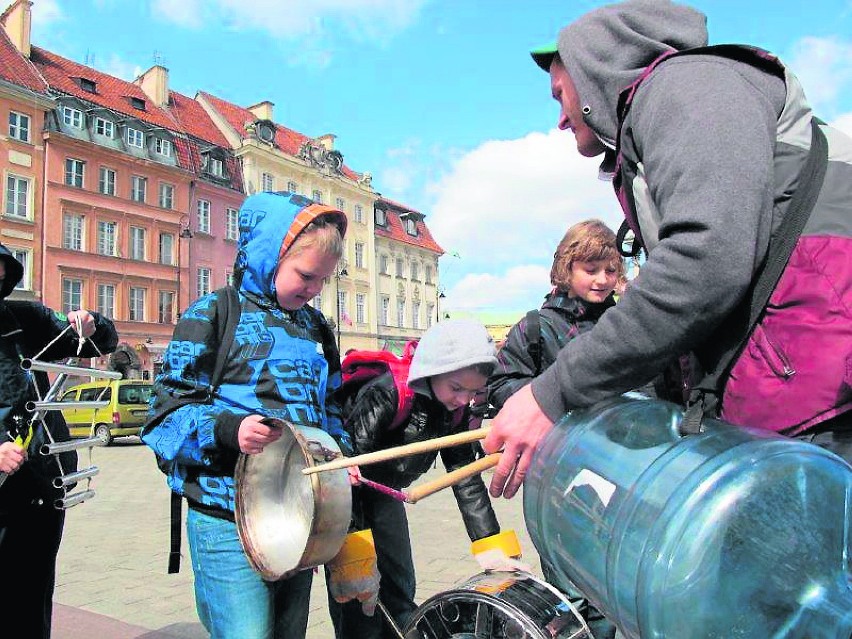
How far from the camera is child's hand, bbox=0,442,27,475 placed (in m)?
2.38

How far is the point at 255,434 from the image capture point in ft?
5.55

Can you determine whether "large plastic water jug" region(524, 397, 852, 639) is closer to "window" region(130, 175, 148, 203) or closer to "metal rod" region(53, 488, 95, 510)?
"metal rod" region(53, 488, 95, 510)

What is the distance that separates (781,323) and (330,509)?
97cm

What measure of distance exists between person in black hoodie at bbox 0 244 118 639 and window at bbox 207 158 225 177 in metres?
33.4

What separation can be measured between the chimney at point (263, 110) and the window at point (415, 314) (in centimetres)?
1505

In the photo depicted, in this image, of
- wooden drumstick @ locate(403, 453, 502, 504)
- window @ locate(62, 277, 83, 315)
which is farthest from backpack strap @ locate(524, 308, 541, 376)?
window @ locate(62, 277, 83, 315)

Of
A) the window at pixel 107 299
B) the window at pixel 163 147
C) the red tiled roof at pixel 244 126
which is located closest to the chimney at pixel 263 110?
the red tiled roof at pixel 244 126

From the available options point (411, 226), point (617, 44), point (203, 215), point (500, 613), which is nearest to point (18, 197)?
point (203, 215)

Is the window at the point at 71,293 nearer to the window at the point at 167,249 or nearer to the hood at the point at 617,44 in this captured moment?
the window at the point at 167,249

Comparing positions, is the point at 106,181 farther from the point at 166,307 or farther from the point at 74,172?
the point at 166,307

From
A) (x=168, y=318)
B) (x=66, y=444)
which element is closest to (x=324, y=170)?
(x=168, y=318)

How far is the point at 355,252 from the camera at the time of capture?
42.7 meters

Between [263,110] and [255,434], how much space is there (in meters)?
43.0

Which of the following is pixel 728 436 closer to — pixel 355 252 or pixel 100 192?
pixel 100 192
